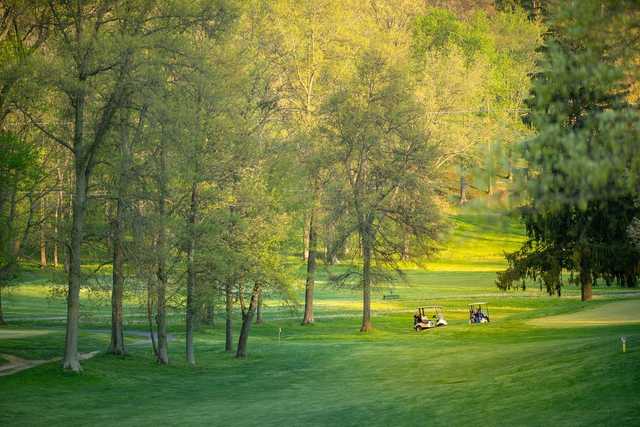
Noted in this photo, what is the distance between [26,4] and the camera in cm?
3192

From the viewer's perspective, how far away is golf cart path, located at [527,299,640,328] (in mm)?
41525

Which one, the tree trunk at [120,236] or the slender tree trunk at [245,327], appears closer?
the tree trunk at [120,236]

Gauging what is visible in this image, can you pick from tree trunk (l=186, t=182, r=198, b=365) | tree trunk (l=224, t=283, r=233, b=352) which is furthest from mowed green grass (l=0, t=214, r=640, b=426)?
tree trunk (l=186, t=182, r=198, b=365)

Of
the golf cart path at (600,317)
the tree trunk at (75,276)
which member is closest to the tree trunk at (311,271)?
the golf cart path at (600,317)

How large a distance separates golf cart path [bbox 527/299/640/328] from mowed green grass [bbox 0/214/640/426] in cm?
48

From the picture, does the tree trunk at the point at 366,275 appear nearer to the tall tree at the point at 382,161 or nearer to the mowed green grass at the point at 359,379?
the tall tree at the point at 382,161

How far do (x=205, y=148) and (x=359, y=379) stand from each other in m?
12.8

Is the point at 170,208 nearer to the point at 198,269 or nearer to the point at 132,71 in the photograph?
the point at 198,269

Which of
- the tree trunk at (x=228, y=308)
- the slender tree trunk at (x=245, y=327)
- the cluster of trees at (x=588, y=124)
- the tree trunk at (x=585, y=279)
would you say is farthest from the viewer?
the slender tree trunk at (x=245, y=327)

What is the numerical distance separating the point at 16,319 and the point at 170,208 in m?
22.7

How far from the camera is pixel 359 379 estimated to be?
102 ft

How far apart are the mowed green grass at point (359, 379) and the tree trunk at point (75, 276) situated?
70 cm

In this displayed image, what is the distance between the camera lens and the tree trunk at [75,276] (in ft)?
104

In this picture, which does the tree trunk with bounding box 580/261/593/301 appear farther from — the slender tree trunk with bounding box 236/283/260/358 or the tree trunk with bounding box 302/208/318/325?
the tree trunk with bounding box 302/208/318/325
